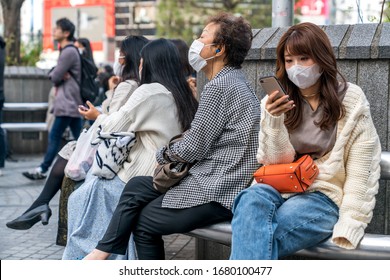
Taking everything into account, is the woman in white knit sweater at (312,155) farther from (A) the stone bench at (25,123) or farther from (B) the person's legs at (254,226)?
(A) the stone bench at (25,123)

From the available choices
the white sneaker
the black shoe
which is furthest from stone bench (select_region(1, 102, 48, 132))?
the black shoe

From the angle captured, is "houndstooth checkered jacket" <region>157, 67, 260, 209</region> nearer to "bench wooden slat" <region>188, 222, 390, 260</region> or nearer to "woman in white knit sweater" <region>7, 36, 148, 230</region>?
"bench wooden slat" <region>188, 222, 390, 260</region>

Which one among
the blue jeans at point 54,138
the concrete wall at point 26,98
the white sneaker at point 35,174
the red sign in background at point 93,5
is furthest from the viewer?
the red sign in background at point 93,5

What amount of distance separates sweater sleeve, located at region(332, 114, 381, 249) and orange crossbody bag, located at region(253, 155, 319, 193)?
0.17 metres

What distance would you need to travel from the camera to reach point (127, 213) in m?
4.13

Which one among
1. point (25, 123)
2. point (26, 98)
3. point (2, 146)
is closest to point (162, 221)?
point (2, 146)

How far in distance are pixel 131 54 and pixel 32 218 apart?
145 centimetres

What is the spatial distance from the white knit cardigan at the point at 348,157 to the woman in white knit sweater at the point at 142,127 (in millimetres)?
1157

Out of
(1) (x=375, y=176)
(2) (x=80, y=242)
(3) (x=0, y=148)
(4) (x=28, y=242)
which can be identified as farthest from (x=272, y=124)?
(3) (x=0, y=148)

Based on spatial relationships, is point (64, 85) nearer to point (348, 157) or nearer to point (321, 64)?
point (321, 64)

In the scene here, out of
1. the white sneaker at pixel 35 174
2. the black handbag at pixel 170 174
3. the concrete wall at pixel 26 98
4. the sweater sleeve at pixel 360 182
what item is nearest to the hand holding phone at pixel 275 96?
the sweater sleeve at pixel 360 182

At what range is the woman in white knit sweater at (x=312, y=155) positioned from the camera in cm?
348

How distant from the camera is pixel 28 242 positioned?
6.11 meters

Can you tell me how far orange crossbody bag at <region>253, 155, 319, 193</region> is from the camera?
3570mm
